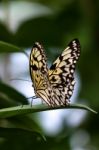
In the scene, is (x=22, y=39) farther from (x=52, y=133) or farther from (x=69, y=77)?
(x=69, y=77)

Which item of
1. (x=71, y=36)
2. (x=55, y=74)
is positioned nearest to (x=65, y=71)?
(x=55, y=74)

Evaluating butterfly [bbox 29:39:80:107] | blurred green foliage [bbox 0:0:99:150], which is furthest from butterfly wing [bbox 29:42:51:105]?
blurred green foliage [bbox 0:0:99:150]

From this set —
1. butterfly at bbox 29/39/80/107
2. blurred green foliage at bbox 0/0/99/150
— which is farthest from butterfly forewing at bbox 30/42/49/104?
blurred green foliage at bbox 0/0/99/150

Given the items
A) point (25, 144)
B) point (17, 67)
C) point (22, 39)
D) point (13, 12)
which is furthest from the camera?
point (13, 12)

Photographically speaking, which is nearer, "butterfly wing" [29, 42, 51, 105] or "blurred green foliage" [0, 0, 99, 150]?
"butterfly wing" [29, 42, 51, 105]

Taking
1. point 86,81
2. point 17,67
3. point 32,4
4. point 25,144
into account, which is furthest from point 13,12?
point 25,144

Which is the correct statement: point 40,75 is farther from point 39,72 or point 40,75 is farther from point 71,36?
point 71,36

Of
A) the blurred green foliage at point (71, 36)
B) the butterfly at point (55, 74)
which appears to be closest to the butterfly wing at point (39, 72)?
the butterfly at point (55, 74)

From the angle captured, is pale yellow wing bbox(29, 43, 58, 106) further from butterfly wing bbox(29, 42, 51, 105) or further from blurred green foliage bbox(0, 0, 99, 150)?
blurred green foliage bbox(0, 0, 99, 150)
